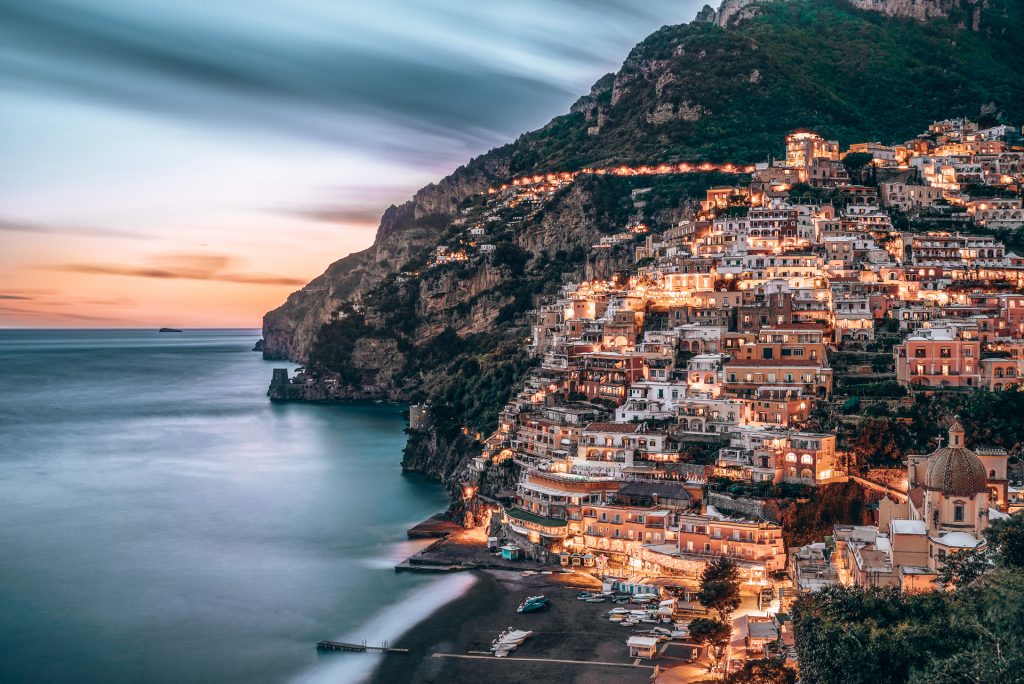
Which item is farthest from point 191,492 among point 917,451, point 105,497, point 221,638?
point 917,451

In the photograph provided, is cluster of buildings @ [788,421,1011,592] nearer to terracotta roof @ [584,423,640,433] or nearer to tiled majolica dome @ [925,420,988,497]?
tiled majolica dome @ [925,420,988,497]

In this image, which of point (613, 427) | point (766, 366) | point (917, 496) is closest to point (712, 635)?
point (917, 496)

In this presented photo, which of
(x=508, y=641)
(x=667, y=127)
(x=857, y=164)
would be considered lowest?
(x=508, y=641)

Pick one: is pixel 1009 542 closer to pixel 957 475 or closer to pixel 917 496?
pixel 957 475

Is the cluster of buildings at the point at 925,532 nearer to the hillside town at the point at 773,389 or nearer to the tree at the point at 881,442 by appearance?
the hillside town at the point at 773,389

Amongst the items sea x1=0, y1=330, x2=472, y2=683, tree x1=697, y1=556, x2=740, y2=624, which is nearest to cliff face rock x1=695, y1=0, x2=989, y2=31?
sea x1=0, y1=330, x2=472, y2=683

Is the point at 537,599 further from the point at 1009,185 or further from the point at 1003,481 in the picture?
the point at 1009,185
